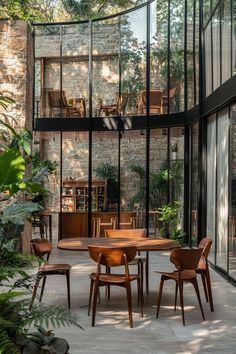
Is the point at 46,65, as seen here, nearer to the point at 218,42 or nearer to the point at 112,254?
the point at 218,42

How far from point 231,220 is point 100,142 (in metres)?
7.37

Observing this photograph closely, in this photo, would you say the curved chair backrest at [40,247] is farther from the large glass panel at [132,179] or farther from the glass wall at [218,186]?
the large glass panel at [132,179]

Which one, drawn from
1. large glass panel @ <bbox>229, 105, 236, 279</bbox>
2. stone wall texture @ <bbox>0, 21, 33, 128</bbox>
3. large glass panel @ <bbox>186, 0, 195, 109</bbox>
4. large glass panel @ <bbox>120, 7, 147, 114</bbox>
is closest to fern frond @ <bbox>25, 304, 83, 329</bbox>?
large glass panel @ <bbox>229, 105, 236, 279</bbox>

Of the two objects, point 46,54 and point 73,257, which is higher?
point 46,54

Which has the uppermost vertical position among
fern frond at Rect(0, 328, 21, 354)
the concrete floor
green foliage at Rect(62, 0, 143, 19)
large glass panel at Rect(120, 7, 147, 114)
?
green foliage at Rect(62, 0, 143, 19)

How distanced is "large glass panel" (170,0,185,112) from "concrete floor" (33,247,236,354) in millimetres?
6328

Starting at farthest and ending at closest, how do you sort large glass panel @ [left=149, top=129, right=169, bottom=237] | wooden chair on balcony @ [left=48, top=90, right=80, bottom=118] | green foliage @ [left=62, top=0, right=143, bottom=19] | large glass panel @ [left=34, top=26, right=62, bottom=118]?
green foliage @ [left=62, top=0, right=143, bottom=19] < large glass panel @ [left=34, top=26, right=62, bottom=118] < wooden chair on balcony @ [left=48, top=90, right=80, bottom=118] < large glass panel @ [left=149, top=129, right=169, bottom=237]

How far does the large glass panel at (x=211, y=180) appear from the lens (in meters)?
10.1

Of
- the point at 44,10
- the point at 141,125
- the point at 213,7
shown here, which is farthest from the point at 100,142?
the point at 44,10

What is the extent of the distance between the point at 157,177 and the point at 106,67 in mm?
3237

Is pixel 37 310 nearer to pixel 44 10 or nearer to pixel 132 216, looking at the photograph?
pixel 132 216

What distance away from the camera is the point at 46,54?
15375 millimetres

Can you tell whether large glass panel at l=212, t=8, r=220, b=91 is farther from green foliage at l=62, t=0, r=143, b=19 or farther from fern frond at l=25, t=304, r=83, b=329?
green foliage at l=62, t=0, r=143, b=19

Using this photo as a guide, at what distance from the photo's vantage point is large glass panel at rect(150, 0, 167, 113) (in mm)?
13680
